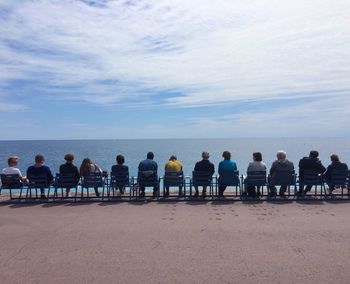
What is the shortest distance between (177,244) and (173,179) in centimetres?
469

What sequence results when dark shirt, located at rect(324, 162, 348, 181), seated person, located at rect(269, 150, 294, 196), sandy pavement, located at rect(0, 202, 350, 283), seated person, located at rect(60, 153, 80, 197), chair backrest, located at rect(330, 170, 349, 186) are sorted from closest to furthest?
sandy pavement, located at rect(0, 202, 350, 283) < chair backrest, located at rect(330, 170, 349, 186) < seated person, located at rect(269, 150, 294, 196) < dark shirt, located at rect(324, 162, 348, 181) < seated person, located at rect(60, 153, 80, 197)

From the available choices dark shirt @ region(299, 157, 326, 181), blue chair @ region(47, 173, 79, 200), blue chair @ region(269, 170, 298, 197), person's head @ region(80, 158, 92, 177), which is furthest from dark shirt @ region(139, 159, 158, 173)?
dark shirt @ region(299, 157, 326, 181)

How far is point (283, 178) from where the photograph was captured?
11250 mm

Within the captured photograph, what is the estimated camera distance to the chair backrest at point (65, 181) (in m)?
11.3

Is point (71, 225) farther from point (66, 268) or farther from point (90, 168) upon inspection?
point (90, 168)

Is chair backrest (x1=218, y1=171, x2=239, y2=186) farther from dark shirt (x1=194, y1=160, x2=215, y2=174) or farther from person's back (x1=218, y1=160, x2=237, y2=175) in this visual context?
dark shirt (x1=194, y1=160, x2=215, y2=174)

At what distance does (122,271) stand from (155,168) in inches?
245

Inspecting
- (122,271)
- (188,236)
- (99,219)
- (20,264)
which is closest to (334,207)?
(188,236)

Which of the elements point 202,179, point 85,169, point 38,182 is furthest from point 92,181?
point 202,179

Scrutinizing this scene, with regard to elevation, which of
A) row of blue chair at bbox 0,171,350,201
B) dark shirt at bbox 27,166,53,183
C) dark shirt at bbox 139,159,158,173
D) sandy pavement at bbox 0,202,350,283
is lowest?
sandy pavement at bbox 0,202,350,283

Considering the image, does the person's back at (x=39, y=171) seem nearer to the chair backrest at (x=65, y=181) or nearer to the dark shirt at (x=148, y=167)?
the chair backrest at (x=65, y=181)

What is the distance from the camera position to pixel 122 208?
10.0 meters

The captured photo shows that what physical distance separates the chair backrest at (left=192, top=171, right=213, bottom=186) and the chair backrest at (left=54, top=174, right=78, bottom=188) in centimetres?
313

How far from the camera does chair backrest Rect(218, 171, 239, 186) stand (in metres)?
11.3
